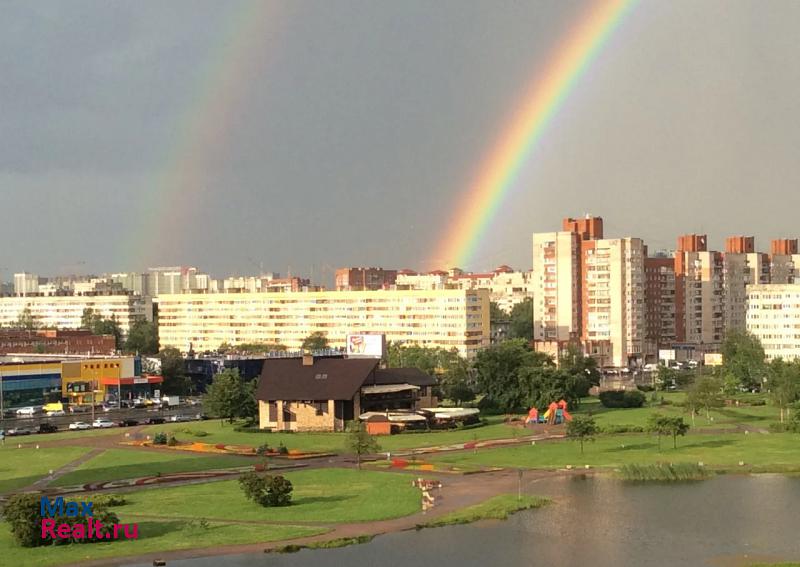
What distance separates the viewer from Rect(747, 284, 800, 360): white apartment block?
116500mm

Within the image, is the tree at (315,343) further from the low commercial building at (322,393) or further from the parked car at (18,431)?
the low commercial building at (322,393)

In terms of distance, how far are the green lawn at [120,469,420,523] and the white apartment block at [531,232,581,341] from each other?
3365 inches

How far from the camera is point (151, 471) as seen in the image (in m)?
49.8

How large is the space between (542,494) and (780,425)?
25.3 metres

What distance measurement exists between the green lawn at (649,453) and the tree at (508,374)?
15.6 metres

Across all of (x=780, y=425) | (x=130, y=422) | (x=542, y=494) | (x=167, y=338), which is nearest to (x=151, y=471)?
(x=542, y=494)

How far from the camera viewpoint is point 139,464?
172 feet

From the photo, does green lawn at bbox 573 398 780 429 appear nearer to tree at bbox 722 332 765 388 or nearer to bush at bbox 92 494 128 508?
tree at bbox 722 332 765 388

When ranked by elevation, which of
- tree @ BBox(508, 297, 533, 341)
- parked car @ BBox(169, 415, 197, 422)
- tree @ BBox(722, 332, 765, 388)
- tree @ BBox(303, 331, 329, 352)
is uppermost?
tree @ BBox(508, 297, 533, 341)

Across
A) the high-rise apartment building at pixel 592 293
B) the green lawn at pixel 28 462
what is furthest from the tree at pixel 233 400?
the high-rise apartment building at pixel 592 293

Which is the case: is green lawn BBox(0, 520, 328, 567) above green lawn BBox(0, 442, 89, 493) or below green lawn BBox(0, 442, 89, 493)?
below

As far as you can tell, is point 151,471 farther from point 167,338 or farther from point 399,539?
point 167,338

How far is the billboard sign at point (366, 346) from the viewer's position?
291 ft

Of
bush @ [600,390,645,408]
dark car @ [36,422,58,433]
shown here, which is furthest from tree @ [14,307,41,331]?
bush @ [600,390,645,408]
